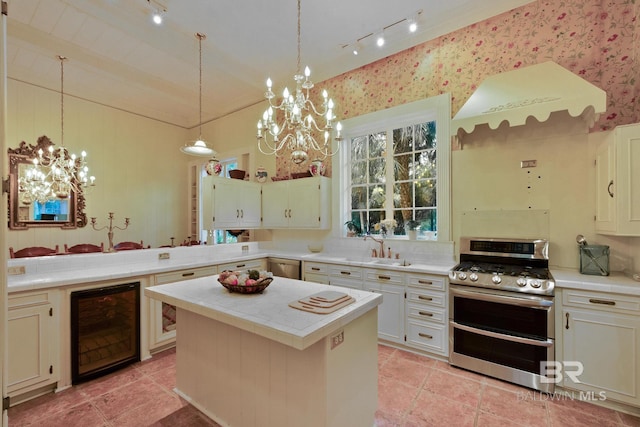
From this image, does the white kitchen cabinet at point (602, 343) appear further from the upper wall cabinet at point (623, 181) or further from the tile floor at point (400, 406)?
the upper wall cabinet at point (623, 181)

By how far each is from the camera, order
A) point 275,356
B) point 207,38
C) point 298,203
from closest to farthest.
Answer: point 275,356 < point 207,38 < point 298,203

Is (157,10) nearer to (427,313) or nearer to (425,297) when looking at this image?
(425,297)

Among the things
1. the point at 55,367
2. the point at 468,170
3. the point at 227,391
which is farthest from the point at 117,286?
the point at 468,170

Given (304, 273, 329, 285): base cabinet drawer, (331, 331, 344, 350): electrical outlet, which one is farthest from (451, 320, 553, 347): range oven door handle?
(331, 331, 344, 350): electrical outlet

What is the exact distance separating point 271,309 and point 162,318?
2.05m

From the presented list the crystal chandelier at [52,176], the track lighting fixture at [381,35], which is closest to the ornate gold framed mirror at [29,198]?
the crystal chandelier at [52,176]

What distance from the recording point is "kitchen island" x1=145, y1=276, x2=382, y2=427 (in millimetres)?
1460

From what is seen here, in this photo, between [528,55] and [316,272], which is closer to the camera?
[528,55]

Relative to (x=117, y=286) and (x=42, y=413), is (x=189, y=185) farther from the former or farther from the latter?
(x=42, y=413)

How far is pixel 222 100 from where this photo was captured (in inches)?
213

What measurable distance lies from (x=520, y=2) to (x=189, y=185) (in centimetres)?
649

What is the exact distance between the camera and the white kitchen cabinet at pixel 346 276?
3.36 metres

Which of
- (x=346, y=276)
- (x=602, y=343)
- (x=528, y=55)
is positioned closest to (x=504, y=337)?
(x=602, y=343)

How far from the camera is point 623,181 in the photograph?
2.18m
